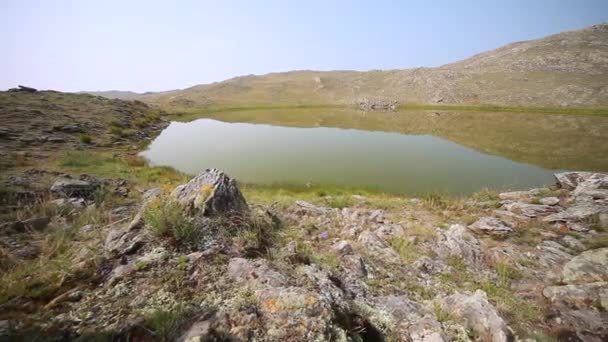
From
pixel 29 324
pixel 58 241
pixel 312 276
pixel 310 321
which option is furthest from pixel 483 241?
pixel 58 241

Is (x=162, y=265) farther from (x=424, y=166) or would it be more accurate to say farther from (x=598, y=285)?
(x=424, y=166)

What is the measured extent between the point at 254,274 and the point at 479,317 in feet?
11.2

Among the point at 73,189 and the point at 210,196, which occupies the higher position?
the point at 210,196

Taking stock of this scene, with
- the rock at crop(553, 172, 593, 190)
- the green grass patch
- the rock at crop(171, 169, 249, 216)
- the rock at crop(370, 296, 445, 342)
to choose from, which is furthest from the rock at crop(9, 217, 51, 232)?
the green grass patch

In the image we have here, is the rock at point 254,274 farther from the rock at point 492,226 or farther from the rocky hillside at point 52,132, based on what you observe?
the rocky hillside at point 52,132

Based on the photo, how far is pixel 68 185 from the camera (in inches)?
388

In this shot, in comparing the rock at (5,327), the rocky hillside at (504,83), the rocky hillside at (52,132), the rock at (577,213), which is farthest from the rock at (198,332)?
the rocky hillside at (504,83)

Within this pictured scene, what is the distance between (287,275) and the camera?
452cm

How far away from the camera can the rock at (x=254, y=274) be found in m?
4.00

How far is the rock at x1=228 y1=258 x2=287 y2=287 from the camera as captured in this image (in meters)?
4.00

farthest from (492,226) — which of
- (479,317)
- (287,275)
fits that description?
(287,275)

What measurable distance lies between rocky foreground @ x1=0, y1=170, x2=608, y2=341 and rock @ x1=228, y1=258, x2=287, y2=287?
0.08 ft

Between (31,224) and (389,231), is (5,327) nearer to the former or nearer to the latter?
(31,224)

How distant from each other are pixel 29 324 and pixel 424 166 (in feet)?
65.8
